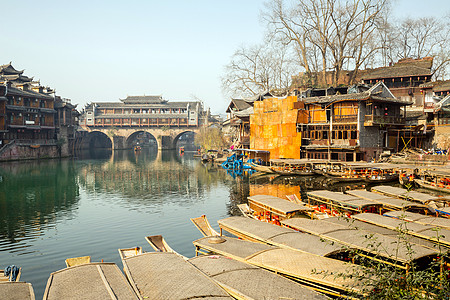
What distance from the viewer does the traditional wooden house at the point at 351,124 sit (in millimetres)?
46125

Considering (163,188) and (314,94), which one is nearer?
(163,188)

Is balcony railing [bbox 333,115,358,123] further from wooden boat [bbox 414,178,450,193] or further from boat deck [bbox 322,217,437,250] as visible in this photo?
boat deck [bbox 322,217,437,250]

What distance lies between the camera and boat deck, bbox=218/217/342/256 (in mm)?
12463

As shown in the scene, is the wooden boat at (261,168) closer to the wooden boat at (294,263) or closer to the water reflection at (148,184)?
the water reflection at (148,184)

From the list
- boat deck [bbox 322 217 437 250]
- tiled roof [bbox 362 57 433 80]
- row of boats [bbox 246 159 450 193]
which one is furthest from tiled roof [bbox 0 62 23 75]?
boat deck [bbox 322 217 437 250]

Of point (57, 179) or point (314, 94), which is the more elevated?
point (314, 94)

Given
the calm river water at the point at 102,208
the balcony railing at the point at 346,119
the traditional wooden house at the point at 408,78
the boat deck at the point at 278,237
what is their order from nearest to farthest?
the boat deck at the point at 278,237 → the calm river water at the point at 102,208 → the balcony railing at the point at 346,119 → the traditional wooden house at the point at 408,78

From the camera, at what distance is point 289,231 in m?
15.0

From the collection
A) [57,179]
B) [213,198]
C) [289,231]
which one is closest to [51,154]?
[57,179]

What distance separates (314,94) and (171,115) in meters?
54.3

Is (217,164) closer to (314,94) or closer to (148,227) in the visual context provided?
(314,94)

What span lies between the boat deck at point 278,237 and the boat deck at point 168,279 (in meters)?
4.23

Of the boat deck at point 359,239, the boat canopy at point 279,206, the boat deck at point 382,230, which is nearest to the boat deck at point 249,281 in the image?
the boat deck at point 359,239

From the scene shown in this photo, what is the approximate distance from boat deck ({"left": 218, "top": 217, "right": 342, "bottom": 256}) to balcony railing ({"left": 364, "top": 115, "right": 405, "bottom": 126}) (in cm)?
3419
